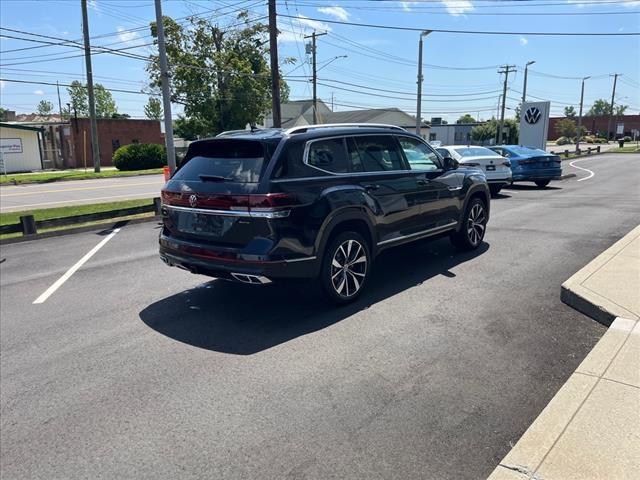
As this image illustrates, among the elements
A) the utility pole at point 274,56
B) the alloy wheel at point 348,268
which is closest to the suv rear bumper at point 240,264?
the alloy wheel at point 348,268

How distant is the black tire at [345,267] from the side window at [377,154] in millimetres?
838

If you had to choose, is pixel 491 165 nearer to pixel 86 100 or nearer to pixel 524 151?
pixel 524 151

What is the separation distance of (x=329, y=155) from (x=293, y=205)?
872 millimetres

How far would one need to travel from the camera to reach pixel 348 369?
155 inches

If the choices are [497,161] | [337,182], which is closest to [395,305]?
[337,182]

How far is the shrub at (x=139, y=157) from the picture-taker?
121 ft

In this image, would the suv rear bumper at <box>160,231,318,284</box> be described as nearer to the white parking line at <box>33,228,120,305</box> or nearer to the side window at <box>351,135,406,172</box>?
the side window at <box>351,135,406,172</box>

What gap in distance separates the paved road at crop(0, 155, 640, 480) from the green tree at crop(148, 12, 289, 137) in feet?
133

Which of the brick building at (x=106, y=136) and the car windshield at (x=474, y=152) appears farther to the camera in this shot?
the brick building at (x=106, y=136)

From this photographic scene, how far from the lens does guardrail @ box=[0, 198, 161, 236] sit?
32.8 feet

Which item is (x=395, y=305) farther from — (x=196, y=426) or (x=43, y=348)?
(x=43, y=348)

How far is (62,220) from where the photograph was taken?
35.6ft

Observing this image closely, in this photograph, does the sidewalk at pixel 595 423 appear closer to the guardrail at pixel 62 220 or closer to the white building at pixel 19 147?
the guardrail at pixel 62 220

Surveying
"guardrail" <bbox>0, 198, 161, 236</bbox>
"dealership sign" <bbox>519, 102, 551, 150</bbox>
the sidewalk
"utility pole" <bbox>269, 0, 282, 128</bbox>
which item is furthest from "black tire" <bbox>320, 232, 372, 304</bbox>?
"dealership sign" <bbox>519, 102, 551, 150</bbox>
